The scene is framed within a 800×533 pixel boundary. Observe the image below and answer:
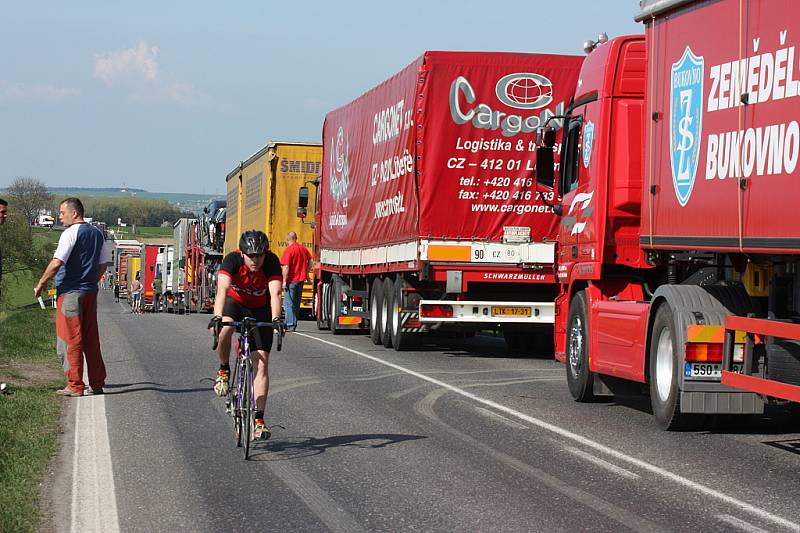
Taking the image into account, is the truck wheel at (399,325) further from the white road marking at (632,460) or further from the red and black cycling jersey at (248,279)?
the red and black cycling jersey at (248,279)

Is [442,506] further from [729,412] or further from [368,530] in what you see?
[729,412]

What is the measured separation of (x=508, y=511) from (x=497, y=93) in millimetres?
11713

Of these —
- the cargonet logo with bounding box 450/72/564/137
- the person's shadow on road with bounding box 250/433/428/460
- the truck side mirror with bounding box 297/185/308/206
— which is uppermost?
the cargonet logo with bounding box 450/72/564/137

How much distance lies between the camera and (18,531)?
6.59 metres

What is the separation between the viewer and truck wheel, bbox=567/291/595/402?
1286cm

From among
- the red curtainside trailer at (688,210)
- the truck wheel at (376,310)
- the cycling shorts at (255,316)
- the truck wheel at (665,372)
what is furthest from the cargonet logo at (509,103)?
the cycling shorts at (255,316)

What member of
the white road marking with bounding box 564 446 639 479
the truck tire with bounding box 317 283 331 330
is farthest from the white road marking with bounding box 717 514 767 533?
the truck tire with bounding box 317 283 331 330

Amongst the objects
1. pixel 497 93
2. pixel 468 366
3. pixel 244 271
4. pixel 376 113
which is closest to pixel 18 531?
pixel 244 271

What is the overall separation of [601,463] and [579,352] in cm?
422

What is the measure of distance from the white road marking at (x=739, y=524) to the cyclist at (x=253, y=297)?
133 inches

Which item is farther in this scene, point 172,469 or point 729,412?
point 729,412

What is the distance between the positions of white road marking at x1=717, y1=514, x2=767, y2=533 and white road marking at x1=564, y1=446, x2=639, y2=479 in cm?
134

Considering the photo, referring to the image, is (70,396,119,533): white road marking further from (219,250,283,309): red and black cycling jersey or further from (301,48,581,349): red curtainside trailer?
(301,48,581,349): red curtainside trailer

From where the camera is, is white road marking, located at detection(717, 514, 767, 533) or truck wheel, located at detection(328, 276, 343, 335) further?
truck wheel, located at detection(328, 276, 343, 335)
